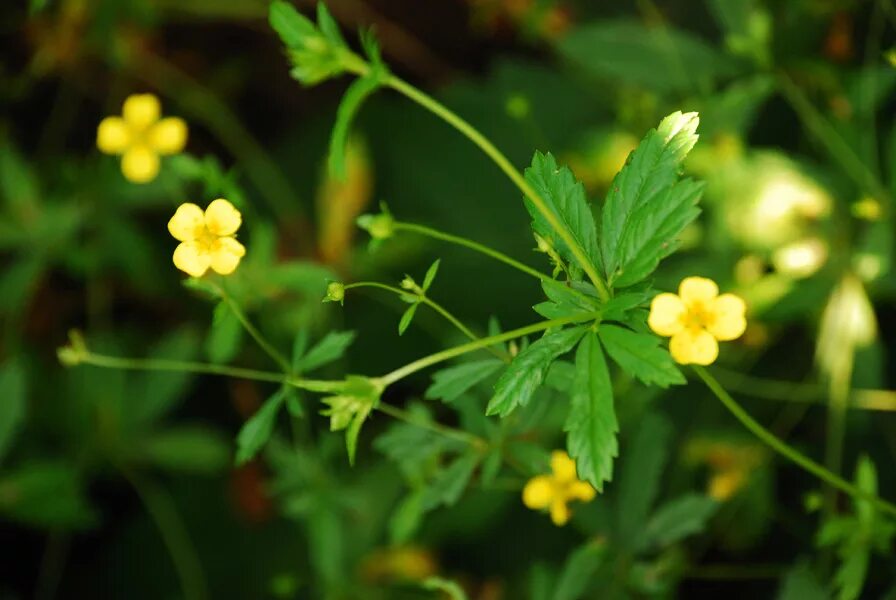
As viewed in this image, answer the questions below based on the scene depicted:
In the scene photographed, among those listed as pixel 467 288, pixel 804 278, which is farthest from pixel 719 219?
pixel 467 288

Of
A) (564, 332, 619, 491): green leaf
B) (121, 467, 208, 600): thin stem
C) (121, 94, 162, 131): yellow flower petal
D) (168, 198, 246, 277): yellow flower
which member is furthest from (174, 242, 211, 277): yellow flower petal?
(121, 467, 208, 600): thin stem

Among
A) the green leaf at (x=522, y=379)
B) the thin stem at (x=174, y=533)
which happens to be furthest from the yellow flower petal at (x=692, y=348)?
the thin stem at (x=174, y=533)

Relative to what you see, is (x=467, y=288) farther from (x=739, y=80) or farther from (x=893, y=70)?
(x=893, y=70)

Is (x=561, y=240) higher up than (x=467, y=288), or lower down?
lower down

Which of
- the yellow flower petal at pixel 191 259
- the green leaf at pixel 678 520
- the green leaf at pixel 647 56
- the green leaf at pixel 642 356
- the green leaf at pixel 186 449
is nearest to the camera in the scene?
the green leaf at pixel 642 356

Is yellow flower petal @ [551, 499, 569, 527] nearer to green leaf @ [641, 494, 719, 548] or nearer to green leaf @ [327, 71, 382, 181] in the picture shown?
green leaf @ [641, 494, 719, 548]

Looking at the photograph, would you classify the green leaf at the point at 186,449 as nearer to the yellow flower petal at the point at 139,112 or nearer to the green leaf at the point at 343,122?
the yellow flower petal at the point at 139,112

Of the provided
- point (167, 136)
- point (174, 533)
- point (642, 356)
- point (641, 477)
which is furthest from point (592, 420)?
point (174, 533)
